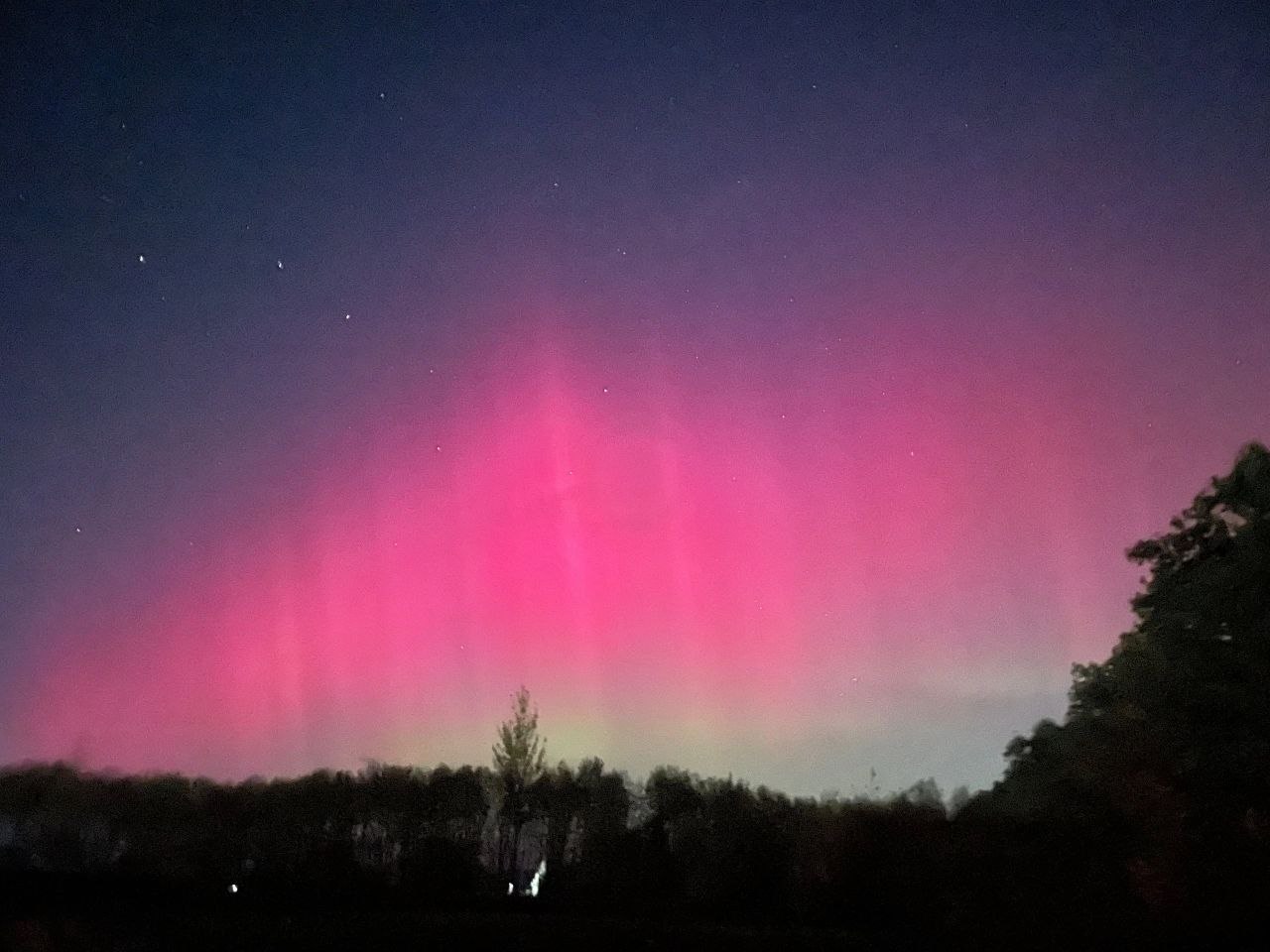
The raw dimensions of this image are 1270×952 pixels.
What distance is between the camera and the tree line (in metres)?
22.5

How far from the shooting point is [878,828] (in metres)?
35.3

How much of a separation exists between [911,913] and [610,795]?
2424cm

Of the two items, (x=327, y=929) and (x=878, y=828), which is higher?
(x=878, y=828)

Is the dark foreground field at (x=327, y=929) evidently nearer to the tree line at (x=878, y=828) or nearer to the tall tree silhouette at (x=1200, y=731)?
the tree line at (x=878, y=828)

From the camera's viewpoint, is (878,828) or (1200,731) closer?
(1200,731)

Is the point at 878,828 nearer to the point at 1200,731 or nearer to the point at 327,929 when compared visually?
the point at 1200,731

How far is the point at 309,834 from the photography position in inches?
2105

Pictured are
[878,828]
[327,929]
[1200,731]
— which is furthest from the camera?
[878,828]

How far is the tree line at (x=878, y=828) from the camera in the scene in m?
22.5

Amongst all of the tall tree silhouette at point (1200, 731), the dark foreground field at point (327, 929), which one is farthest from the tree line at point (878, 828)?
the dark foreground field at point (327, 929)

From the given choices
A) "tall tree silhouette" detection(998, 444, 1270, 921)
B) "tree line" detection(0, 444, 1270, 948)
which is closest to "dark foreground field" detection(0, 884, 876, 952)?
"tree line" detection(0, 444, 1270, 948)

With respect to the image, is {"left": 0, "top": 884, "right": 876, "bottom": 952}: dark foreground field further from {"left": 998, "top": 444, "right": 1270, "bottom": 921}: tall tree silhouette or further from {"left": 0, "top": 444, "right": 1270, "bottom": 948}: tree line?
{"left": 998, "top": 444, "right": 1270, "bottom": 921}: tall tree silhouette

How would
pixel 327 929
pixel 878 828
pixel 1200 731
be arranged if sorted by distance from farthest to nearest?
pixel 878 828 < pixel 327 929 < pixel 1200 731

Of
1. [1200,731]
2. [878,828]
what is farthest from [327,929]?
[1200,731]
